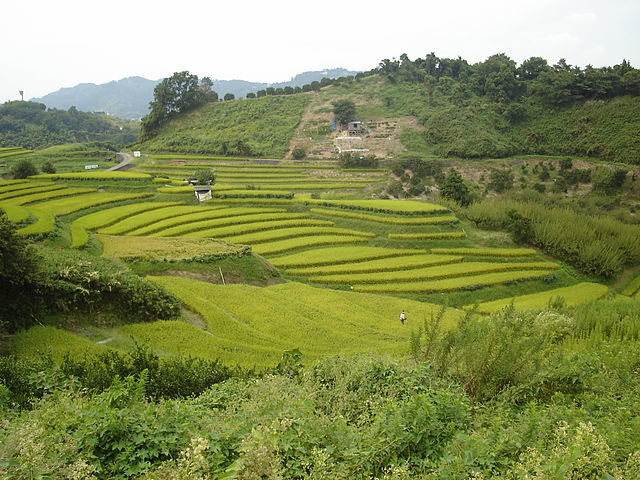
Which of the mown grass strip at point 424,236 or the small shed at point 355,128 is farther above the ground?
the small shed at point 355,128

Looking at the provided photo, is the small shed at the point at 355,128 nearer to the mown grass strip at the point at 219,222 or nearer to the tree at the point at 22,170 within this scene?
the mown grass strip at the point at 219,222

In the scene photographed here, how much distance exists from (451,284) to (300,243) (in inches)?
453

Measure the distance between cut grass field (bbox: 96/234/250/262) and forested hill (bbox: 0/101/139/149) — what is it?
71.0 m

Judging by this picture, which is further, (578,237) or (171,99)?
(171,99)

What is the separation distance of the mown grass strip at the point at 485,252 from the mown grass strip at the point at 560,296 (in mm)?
4241

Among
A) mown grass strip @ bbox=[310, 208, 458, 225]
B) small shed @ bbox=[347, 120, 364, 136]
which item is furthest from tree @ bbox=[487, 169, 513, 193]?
small shed @ bbox=[347, 120, 364, 136]

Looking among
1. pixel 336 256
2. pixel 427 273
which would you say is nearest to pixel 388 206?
pixel 336 256

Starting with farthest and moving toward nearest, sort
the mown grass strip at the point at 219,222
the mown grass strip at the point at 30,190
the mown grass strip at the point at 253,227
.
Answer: the mown grass strip at the point at 30,190
the mown grass strip at the point at 253,227
the mown grass strip at the point at 219,222

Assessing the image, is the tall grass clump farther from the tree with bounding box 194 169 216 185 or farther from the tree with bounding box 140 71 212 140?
the tree with bounding box 140 71 212 140

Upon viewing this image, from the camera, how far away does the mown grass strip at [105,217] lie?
24.2 m

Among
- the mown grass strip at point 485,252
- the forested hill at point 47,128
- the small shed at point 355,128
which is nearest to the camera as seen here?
the mown grass strip at point 485,252

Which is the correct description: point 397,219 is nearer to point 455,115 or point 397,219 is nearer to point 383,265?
point 383,265

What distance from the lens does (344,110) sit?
70562 mm

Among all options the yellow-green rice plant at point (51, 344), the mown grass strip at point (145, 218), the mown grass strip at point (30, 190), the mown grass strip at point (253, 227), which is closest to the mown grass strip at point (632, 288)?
the mown grass strip at point (253, 227)
